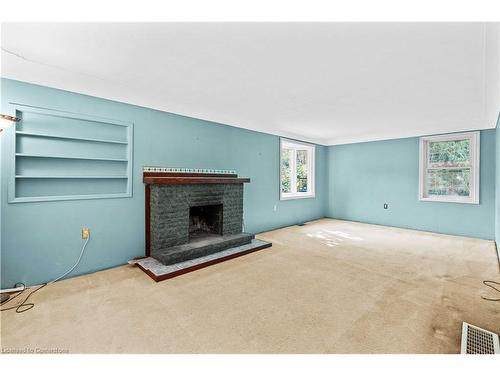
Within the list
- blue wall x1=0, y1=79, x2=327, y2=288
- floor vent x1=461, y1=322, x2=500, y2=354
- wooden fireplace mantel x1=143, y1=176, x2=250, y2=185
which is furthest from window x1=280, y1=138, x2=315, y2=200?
floor vent x1=461, y1=322, x2=500, y2=354

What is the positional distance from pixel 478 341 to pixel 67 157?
3.96m

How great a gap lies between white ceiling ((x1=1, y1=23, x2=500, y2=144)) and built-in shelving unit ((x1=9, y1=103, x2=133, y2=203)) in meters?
0.36

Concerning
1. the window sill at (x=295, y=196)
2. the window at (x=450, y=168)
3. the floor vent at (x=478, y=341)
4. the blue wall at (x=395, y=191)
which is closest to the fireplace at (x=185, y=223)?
the window sill at (x=295, y=196)

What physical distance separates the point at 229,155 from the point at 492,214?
4.85 m

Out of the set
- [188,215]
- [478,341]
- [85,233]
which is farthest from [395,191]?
[85,233]

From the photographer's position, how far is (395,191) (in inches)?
205

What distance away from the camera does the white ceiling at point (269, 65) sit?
1.68 metres

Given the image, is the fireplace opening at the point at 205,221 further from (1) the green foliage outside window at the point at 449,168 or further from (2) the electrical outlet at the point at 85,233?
(1) the green foliage outside window at the point at 449,168

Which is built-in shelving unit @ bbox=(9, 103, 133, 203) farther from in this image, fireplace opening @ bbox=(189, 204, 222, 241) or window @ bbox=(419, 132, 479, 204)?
window @ bbox=(419, 132, 479, 204)

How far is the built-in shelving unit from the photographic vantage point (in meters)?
2.34

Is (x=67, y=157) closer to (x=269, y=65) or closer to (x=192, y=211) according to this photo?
(x=192, y=211)
